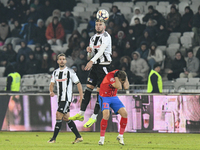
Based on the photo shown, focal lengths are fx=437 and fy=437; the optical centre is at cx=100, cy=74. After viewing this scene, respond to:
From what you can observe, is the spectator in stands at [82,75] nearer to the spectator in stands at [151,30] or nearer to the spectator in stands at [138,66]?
the spectator in stands at [138,66]

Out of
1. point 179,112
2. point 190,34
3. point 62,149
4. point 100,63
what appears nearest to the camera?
point 62,149

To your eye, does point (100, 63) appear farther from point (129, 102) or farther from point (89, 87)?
point (129, 102)

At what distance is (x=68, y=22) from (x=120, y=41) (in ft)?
10.8

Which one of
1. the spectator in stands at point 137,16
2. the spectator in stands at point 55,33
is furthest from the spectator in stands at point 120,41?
the spectator in stands at point 55,33

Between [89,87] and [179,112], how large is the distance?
4365 mm

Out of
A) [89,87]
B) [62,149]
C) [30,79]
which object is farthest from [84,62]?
[62,149]

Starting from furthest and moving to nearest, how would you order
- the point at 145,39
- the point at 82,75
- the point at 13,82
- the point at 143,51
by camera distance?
the point at 145,39 → the point at 143,51 → the point at 82,75 → the point at 13,82

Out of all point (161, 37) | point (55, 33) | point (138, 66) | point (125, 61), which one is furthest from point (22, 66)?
point (161, 37)

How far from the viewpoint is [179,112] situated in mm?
12812

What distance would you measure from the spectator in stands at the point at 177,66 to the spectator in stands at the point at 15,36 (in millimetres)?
7468

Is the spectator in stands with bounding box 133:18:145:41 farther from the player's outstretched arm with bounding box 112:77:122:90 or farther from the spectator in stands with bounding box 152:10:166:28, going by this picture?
the player's outstretched arm with bounding box 112:77:122:90

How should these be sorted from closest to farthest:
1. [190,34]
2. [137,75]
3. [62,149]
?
1. [62,149]
2. [137,75]
3. [190,34]

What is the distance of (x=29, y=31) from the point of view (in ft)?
64.0

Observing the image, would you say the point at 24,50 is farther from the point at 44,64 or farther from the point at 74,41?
the point at 74,41
